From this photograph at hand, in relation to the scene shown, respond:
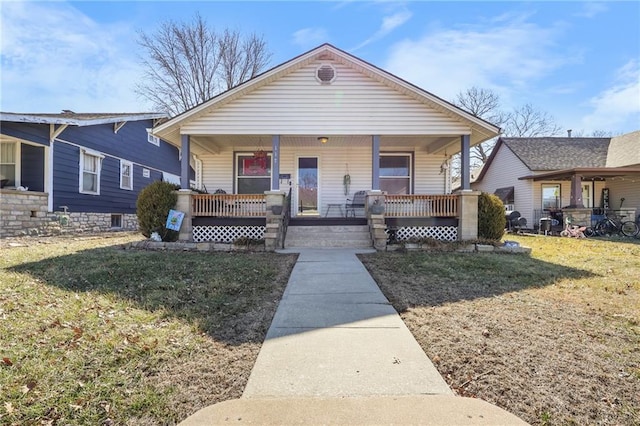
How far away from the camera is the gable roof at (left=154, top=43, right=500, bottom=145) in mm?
8867

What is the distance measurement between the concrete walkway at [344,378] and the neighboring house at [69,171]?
36.5 feet

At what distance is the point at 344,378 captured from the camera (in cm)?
241

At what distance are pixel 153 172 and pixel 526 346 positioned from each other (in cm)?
1862

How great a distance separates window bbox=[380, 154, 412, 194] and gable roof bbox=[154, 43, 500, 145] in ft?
9.53

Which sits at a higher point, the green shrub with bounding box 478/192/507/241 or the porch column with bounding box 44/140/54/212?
the porch column with bounding box 44/140/54/212

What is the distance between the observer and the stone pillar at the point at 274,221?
26.9ft

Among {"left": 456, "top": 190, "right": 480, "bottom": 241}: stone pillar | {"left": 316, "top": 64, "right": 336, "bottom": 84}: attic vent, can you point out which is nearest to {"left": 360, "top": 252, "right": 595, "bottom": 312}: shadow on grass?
{"left": 456, "top": 190, "right": 480, "bottom": 241}: stone pillar

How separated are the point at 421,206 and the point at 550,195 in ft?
42.0

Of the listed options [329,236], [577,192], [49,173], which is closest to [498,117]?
[577,192]

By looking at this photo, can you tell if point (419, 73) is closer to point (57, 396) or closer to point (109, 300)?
point (109, 300)

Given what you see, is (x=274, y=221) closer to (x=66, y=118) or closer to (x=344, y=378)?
(x=344, y=378)

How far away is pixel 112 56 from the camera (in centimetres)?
1366

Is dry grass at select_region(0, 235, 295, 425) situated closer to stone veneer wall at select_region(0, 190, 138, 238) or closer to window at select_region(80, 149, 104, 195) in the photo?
stone veneer wall at select_region(0, 190, 138, 238)

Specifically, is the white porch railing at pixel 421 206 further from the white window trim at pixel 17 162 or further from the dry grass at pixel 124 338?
the white window trim at pixel 17 162
